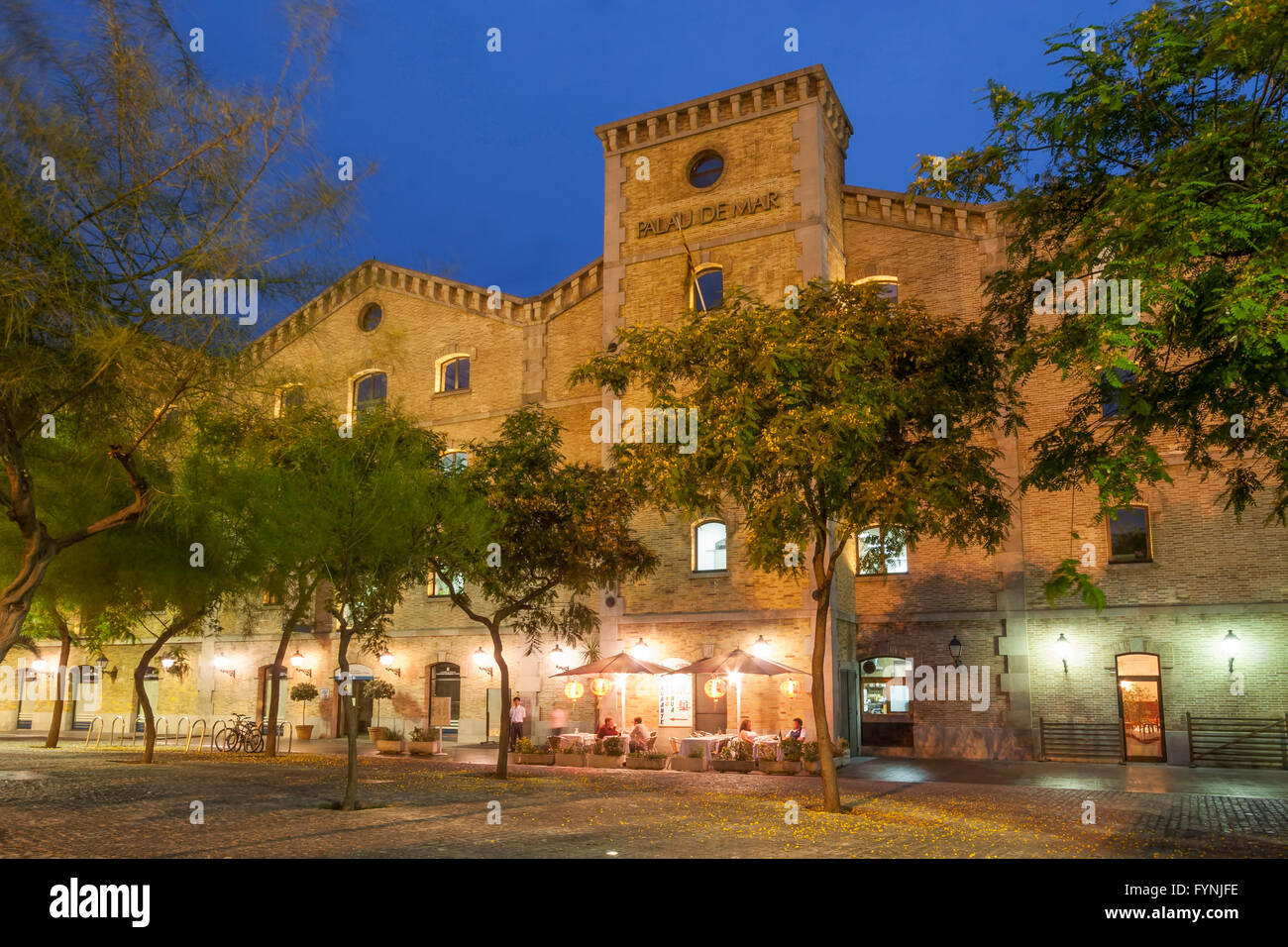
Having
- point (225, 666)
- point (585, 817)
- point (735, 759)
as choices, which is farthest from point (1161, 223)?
point (225, 666)

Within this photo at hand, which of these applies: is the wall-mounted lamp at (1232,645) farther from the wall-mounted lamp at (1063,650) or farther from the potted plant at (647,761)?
the potted plant at (647,761)

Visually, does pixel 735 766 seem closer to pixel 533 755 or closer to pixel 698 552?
pixel 533 755

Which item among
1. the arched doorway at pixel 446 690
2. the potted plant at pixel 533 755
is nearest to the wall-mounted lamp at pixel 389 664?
the arched doorway at pixel 446 690

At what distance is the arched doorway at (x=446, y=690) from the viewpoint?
3238 cm

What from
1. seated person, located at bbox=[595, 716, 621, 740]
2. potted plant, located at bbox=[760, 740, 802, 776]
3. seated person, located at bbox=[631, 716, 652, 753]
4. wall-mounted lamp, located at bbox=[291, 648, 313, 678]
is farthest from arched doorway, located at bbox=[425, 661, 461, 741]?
potted plant, located at bbox=[760, 740, 802, 776]

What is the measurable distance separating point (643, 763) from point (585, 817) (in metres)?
9.42

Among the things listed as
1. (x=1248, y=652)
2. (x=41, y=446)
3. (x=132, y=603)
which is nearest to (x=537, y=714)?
(x=132, y=603)

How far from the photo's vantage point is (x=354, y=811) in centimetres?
1568

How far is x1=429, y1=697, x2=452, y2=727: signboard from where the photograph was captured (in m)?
32.5

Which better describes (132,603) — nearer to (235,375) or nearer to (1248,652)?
(235,375)

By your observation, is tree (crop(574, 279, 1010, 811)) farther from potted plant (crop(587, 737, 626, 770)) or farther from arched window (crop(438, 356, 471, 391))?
arched window (crop(438, 356, 471, 391))

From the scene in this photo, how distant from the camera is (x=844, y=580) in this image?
2714 cm

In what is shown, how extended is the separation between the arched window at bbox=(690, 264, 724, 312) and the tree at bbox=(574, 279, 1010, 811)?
11.2 meters

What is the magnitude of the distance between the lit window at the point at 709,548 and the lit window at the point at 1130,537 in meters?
10.1
